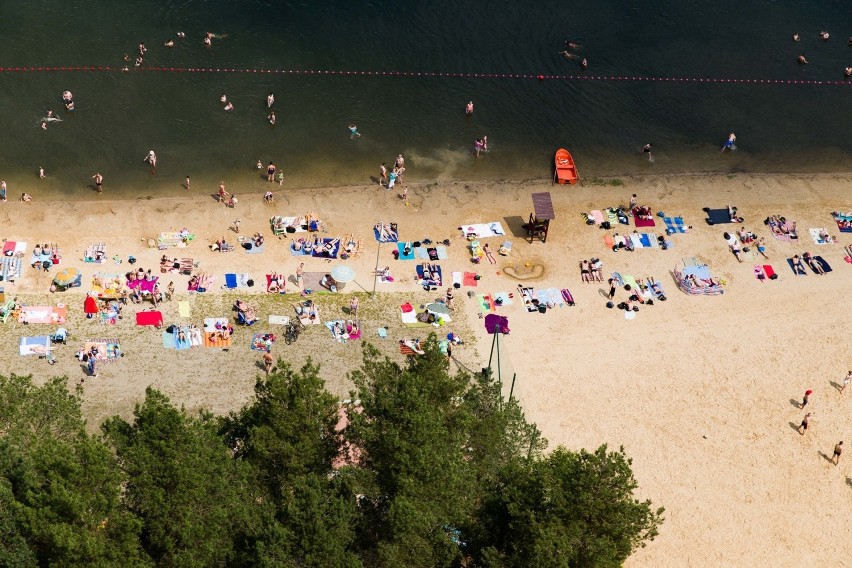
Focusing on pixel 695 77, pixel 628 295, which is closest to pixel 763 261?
pixel 628 295

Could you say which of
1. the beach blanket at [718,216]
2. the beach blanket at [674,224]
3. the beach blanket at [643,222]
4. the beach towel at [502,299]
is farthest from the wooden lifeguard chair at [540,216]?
the beach blanket at [718,216]

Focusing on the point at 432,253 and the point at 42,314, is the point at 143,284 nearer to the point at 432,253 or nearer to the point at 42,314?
the point at 42,314

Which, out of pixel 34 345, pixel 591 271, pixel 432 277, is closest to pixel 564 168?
pixel 591 271

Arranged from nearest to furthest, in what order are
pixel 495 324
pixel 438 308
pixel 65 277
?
pixel 495 324
pixel 65 277
pixel 438 308

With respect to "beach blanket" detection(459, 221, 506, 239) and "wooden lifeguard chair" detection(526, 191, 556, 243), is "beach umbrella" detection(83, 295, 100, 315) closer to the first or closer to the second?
"beach blanket" detection(459, 221, 506, 239)

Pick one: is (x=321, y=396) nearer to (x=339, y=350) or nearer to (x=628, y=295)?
(x=339, y=350)

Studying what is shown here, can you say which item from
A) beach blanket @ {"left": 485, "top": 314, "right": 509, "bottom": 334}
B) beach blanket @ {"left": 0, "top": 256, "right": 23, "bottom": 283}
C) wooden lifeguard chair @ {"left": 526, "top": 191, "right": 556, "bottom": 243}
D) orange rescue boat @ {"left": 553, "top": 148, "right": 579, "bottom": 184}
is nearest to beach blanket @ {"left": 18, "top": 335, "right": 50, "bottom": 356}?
beach blanket @ {"left": 0, "top": 256, "right": 23, "bottom": 283}

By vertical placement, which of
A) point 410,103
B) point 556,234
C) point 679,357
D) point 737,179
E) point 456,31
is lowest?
point 679,357
